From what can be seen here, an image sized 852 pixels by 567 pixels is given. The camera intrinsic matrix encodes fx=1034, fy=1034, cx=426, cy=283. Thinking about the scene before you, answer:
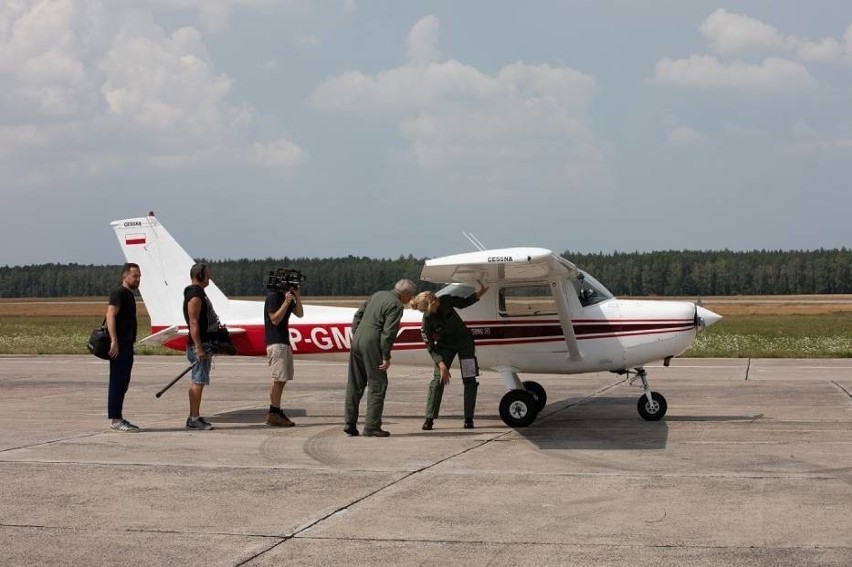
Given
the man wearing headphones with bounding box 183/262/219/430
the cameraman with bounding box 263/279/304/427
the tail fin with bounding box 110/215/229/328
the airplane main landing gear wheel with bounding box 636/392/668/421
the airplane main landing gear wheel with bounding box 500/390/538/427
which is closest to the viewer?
the man wearing headphones with bounding box 183/262/219/430

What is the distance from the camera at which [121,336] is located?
1155 cm

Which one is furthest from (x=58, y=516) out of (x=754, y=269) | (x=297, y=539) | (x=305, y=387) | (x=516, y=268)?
(x=754, y=269)

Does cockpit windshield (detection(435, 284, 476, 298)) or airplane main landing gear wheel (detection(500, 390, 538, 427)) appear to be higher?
cockpit windshield (detection(435, 284, 476, 298))

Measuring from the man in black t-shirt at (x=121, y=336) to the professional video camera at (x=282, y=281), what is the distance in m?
1.54

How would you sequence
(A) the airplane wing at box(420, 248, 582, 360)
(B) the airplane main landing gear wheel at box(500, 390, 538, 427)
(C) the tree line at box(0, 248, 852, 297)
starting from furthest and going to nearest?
(C) the tree line at box(0, 248, 852, 297) < (B) the airplane main landing gear wheel at box(500, 390, 538, 427) < (A) the airplane wing at box(420, 248, 582, 360)

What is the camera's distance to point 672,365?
21703 millimetres

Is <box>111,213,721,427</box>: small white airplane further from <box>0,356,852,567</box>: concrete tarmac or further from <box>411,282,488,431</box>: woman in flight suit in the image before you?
<box>0,356,852,567</box>: concrete tarmac

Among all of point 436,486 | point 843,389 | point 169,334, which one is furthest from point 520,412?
point 843,389

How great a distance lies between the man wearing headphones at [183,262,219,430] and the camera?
11.7 meters

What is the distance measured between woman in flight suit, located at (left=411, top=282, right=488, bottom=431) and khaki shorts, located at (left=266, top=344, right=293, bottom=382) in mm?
1650

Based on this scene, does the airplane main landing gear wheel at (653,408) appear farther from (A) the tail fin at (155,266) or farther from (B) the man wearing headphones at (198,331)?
(A) the tail fin at (155,266)

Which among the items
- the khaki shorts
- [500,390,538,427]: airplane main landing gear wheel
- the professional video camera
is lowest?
[500,390,538,427]: airplane main landing gear wheel

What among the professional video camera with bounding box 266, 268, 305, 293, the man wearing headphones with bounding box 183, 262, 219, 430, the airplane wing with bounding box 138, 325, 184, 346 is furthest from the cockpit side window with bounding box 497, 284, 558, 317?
the airplane wing with bounding box 138, 325, 184, 346

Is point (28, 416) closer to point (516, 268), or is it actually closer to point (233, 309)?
point (233, 309)
